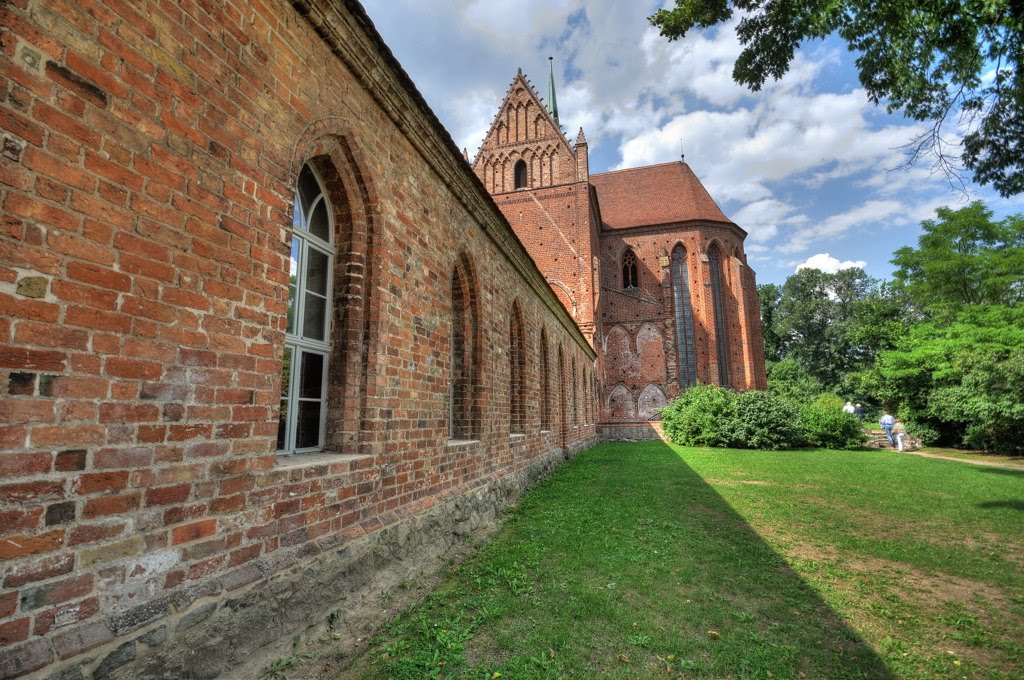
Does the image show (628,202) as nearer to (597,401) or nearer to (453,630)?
(597,401)

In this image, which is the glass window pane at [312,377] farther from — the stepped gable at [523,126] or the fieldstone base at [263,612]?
the stepped gable at [523,126]

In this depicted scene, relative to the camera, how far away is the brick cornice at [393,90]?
3.26m

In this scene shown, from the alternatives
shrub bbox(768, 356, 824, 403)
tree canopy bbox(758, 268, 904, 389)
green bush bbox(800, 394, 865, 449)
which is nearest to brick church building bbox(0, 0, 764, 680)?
green bush bbox(800, 394, 865, 449)

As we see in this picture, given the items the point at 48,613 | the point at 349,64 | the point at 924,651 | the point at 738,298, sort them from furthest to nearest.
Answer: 1. the point at 738,298
2. the point at 349,64
3. the point at 924,651
4. the point at 48,613

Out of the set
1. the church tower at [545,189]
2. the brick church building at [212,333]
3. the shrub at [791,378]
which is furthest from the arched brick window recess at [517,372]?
the shrub at [791,378]

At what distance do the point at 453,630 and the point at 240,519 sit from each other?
1727 millimetres

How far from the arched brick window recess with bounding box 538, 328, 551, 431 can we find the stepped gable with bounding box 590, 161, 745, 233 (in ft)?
74.8

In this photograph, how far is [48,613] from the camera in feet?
5.35

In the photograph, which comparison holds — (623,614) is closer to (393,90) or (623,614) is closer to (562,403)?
(393,90)

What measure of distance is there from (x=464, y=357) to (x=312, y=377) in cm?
275

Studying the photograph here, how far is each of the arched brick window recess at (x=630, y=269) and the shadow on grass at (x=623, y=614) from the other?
87.0 feet

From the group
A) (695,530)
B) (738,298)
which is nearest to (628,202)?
(738,298)

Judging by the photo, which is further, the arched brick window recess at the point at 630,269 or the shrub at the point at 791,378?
the shrub at the point at 791,378

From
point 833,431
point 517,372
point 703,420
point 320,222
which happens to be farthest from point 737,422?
point 320,222
